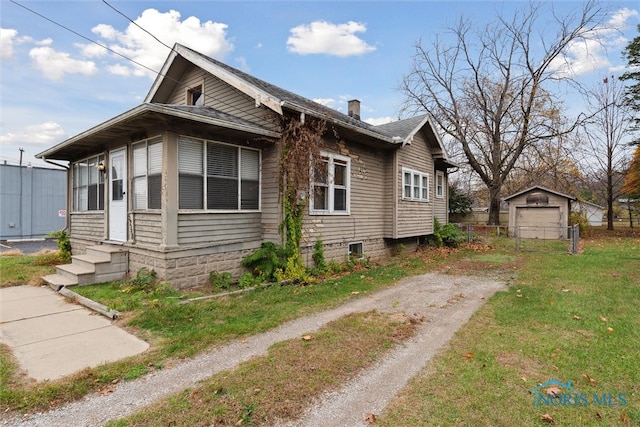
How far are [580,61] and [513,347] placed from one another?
78.4 ft

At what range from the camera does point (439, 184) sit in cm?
1605

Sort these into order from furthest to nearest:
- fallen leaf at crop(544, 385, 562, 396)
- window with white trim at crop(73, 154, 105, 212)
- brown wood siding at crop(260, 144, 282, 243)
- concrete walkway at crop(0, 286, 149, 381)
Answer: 1. window with white trim at crop(73, 154, 105, 212)
2. brown wood siding at crop(260, 144, 282, 243)
3. concrete walkway at crop(0, 286, 149, 381)
4. fallen leaf at crop(544, 385, 562, 396)

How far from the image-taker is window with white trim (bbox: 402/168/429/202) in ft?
39.4

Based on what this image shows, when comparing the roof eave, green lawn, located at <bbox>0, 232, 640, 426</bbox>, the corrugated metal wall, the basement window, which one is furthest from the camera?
the corrugated metal wall

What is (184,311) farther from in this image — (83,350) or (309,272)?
(309,272)

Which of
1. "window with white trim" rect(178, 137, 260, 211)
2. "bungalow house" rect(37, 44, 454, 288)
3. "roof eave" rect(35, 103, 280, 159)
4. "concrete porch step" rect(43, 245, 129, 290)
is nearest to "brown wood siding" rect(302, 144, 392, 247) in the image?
"bungalow house" rect(37, 44, 454, 288)

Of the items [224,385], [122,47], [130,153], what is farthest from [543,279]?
[122,47]

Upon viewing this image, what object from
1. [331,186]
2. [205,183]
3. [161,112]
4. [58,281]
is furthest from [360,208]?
[58,281]

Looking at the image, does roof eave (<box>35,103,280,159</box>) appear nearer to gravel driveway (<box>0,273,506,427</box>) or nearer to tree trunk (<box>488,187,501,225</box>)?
gravel driveway (<box>0,273,506,427</box>)

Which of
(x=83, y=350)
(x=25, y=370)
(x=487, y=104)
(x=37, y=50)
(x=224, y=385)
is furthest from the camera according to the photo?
(x=487, y=104)

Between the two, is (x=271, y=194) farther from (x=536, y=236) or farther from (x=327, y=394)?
(x=536, y=236)

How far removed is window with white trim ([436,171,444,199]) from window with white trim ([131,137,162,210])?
41.0 ft

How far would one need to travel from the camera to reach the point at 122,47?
882 cm

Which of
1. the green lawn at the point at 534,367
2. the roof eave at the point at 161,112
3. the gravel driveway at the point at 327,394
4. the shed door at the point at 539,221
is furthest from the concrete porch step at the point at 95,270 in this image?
the shed door at the point at 539,221
